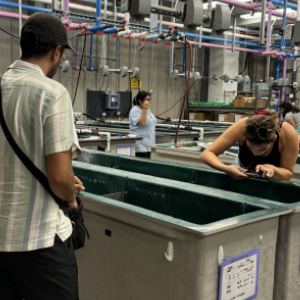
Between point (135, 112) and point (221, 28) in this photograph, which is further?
point (135, 112)

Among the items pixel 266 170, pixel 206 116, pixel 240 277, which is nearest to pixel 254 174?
pixel 266 170

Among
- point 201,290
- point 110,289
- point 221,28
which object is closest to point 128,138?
point 221,28

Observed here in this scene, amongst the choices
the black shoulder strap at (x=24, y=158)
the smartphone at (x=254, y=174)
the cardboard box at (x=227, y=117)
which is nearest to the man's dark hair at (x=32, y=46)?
the black shoulder strap at (x=24, y=158)

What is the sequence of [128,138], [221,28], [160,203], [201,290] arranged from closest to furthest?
[201,290] < [160,203] < [221,28] < [128,138]

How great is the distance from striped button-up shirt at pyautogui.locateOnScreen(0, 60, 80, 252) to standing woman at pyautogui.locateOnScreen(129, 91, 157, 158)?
11.2 feet

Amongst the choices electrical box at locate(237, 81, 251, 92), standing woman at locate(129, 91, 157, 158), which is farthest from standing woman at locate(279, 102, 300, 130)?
electrical box at locate(237, 81, 251, 92)

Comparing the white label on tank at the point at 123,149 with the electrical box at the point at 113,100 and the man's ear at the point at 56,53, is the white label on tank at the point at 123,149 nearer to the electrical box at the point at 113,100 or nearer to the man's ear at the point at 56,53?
the man's ear at the point at 56,53

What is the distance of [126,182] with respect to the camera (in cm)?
227

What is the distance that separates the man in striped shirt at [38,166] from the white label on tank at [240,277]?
22.4 inches

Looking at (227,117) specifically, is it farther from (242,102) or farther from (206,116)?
(206,116)

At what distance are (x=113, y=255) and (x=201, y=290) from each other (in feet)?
1.51

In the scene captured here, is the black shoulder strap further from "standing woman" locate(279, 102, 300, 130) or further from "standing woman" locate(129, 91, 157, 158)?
"standing woman" locate(279, 102, 300, 130)

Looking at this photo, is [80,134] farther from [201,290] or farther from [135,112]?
[201,290]

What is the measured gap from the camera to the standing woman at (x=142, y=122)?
15.3 ft
